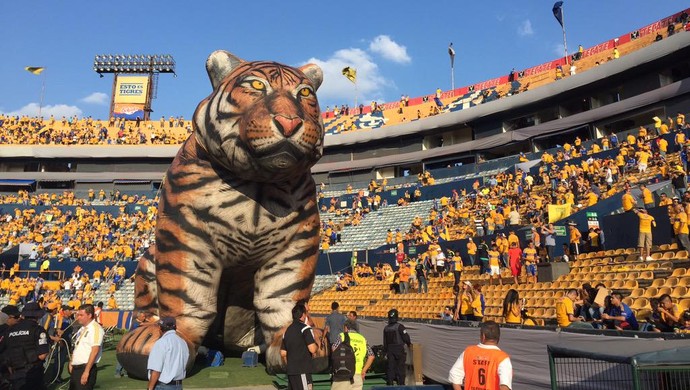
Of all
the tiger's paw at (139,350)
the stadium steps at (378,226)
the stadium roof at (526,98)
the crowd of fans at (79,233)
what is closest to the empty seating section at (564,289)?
the stadium steps at (378,226)

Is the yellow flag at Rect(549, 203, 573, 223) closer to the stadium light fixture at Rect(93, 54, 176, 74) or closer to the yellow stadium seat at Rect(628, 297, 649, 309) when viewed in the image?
the yellow stadium seat at Rect(628, 297, 649, 309)

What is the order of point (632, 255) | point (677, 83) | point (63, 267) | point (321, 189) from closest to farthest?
point (632, 255) < point (677, 83) < point (63, 267) < point (321, 189)

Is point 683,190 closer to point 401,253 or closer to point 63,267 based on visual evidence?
point 401,253

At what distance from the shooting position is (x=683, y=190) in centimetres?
1117

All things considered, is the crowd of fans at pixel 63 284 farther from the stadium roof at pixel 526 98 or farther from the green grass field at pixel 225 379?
the stadium roof at pixel 526 98

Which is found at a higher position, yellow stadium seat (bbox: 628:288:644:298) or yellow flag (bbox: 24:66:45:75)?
yellow flag (bbox: 24:66:45:75)

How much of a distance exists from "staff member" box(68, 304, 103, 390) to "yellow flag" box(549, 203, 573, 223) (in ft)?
37.9

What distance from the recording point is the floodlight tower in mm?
42500

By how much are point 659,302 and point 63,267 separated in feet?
70.6

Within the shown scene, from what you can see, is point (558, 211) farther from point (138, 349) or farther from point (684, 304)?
point (138, 349)

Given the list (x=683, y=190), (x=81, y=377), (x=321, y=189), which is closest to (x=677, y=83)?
(x=683, y=190)

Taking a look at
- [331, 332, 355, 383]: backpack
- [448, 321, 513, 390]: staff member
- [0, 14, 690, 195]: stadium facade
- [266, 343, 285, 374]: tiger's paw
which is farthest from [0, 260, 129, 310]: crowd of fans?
[448, 321, 513, 390]: staff member

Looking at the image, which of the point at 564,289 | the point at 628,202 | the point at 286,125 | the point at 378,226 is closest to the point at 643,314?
the point at 564,289

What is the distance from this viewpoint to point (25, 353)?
4328mm
